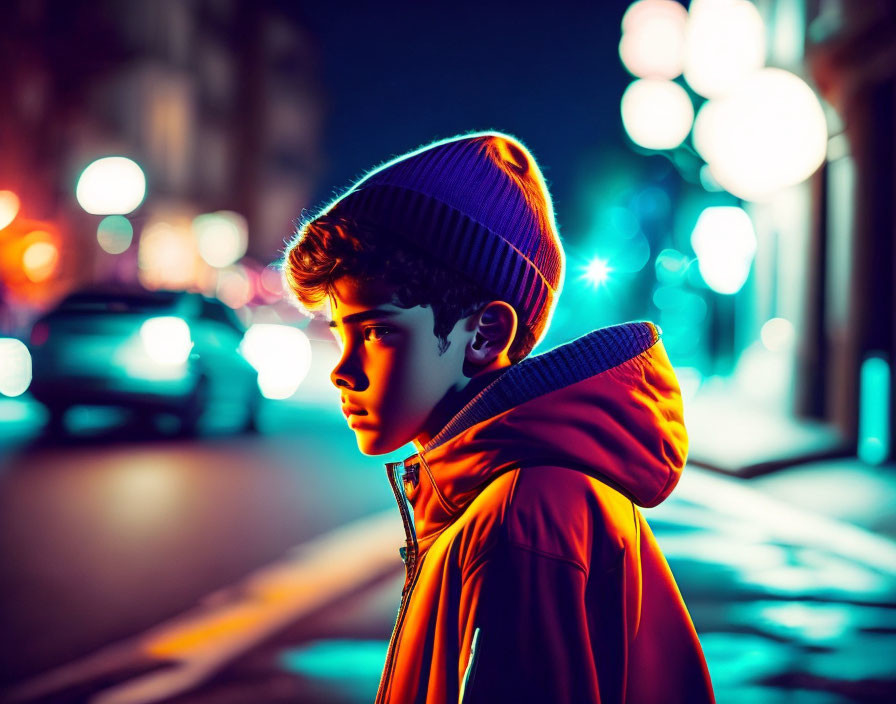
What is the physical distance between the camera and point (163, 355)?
1265 centimetres

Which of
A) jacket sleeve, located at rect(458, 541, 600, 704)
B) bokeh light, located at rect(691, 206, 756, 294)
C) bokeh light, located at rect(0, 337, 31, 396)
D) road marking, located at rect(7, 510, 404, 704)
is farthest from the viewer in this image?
bokeh light, located at rect(691, 206, 756, 294)

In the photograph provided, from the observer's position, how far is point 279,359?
2097 centimetres

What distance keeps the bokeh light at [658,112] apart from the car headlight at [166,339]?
7362 millimetres

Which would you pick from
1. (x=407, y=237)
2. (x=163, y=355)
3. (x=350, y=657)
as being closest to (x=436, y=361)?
(x=407, y=237)

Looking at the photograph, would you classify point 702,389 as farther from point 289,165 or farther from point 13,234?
point 289,165

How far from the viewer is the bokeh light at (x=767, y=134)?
421 inches

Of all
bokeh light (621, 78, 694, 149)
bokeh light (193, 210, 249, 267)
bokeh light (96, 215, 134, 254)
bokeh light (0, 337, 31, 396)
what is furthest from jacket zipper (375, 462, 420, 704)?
bokeh light (193, 210, 249, 267)

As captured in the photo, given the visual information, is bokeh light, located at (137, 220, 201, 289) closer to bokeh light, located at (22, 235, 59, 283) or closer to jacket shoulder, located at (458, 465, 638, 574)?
bokeh light, located at (22, 235, 59, 283)

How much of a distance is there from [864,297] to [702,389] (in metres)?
9.27

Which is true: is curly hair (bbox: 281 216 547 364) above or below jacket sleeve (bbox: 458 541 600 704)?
above

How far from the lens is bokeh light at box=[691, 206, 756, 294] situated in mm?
18297

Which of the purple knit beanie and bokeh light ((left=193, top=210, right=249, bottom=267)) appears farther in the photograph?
bokeh light ((left=193, top=210, right=249, bottom=267))

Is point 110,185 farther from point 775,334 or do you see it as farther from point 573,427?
point 573,427

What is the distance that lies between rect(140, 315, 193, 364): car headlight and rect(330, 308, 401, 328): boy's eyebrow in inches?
450
